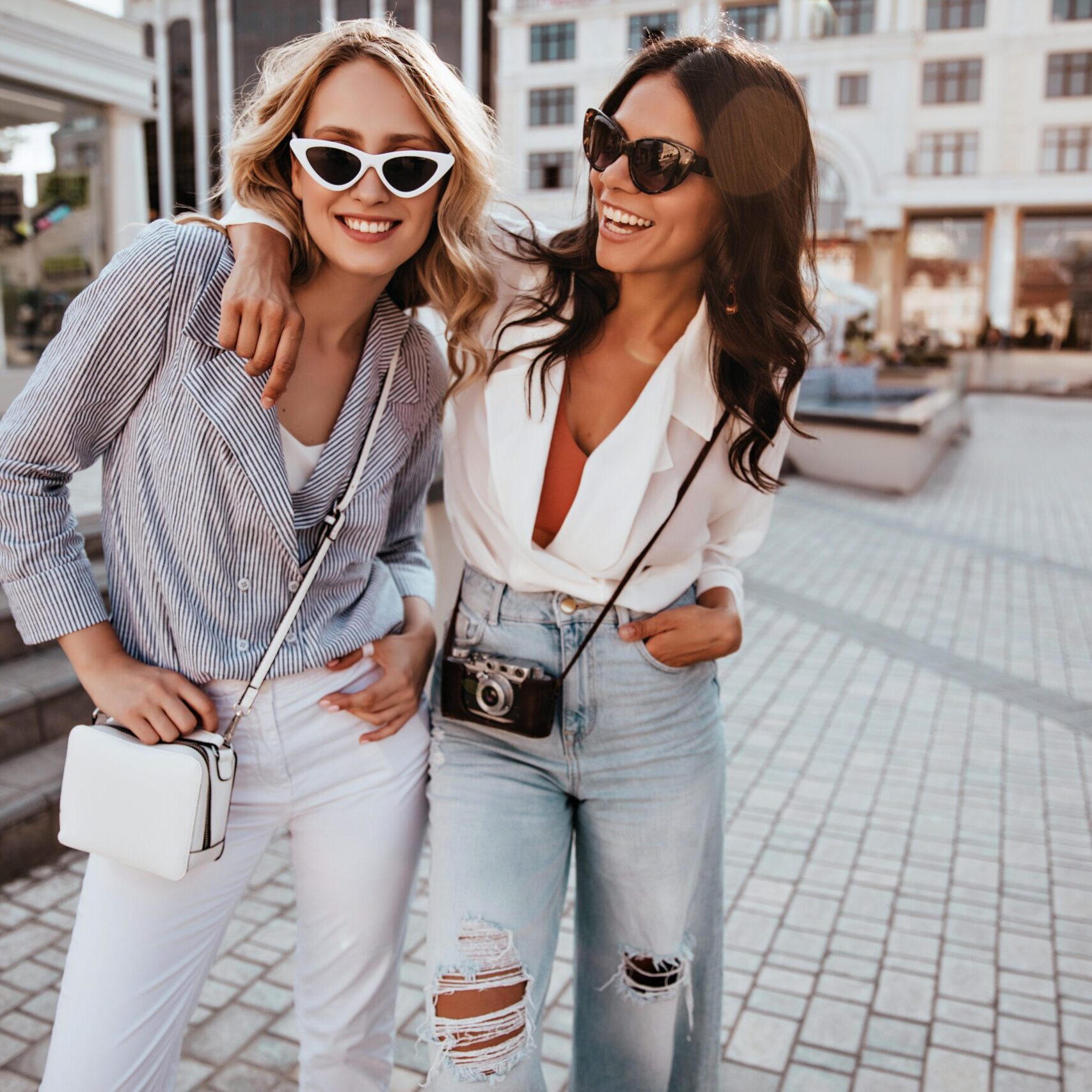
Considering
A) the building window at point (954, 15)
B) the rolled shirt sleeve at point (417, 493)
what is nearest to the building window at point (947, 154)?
the building window at point (954, 15)

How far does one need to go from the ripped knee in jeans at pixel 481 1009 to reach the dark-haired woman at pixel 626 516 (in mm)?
10

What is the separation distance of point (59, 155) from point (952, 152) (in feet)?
129

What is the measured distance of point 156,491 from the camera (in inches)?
67.4

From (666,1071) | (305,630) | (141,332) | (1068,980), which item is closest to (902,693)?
(1068,980)

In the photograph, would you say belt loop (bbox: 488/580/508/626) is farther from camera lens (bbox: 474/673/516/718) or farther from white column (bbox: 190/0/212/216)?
white column (bbox: 190/0/212/216)

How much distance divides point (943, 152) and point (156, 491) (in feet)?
154

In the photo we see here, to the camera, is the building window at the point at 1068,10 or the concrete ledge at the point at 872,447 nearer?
the concrete ledge at the point at 872,447

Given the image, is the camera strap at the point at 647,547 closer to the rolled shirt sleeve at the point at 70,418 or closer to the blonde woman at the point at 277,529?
the blonde woman at the point at 277,529

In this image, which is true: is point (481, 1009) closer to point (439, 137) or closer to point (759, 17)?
point (439, 137)

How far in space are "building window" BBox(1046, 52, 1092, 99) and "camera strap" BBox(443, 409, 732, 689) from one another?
46654 mm

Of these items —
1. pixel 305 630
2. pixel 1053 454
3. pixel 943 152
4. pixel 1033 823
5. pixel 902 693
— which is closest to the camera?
pixel 305 630

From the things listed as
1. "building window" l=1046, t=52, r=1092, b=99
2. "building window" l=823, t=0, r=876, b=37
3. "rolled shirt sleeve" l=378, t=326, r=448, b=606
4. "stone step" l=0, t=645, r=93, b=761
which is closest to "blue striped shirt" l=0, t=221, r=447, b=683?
"rolled shirt sleeve" l=378, t=326, r=448, b=606

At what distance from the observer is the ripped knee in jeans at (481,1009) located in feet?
5.73

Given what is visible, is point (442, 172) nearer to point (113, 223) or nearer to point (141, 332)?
Answer: point (141, 332)
